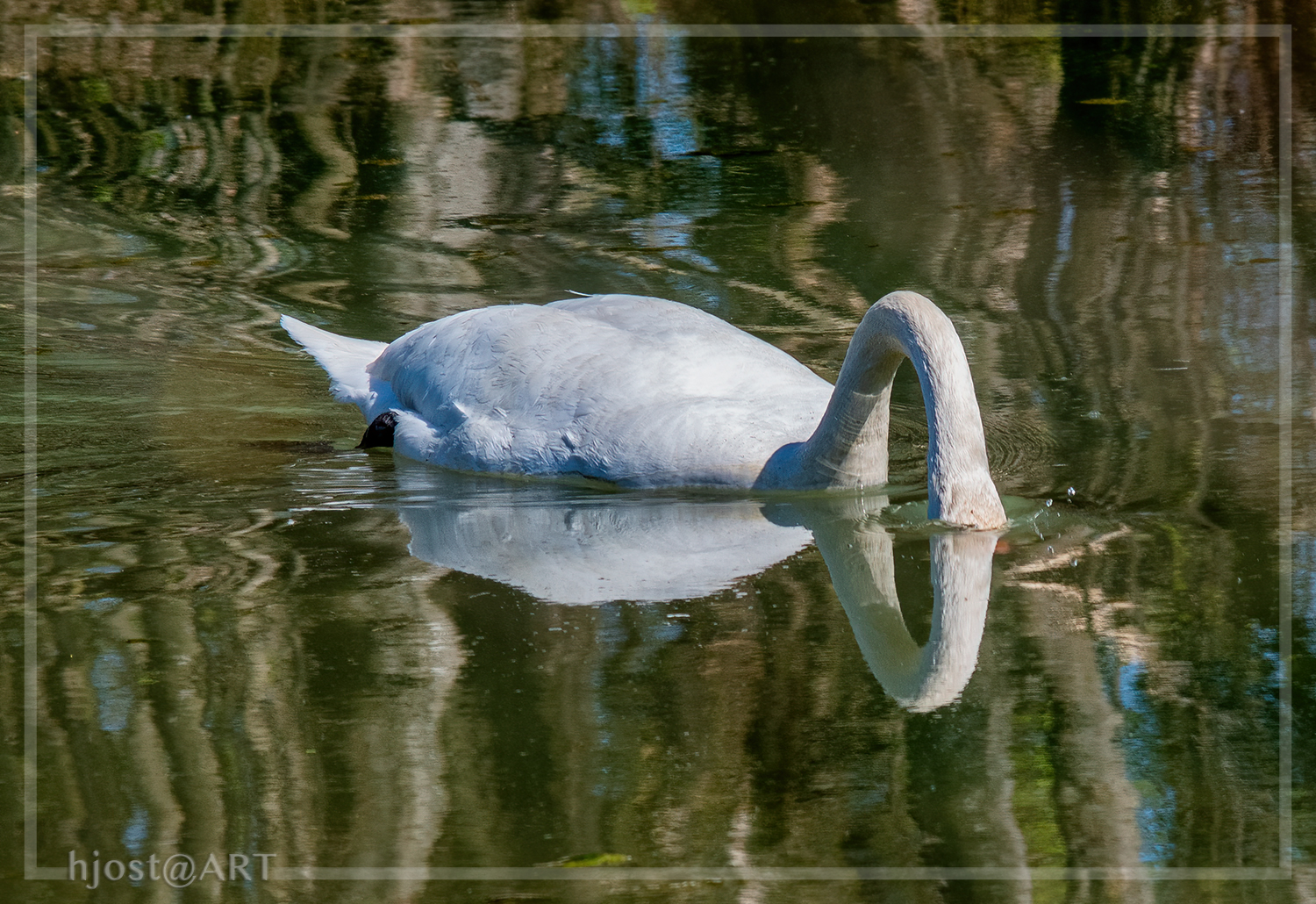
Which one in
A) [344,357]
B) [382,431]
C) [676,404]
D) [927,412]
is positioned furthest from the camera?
[344,357]

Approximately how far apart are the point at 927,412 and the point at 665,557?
3.05 ft

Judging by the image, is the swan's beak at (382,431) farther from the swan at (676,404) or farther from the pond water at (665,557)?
the pond water at (665,557)

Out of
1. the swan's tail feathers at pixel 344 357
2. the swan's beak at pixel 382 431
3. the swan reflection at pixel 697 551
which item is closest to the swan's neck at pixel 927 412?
the swan reflection at pixel 697 551

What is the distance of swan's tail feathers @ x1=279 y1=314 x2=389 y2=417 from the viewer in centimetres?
740

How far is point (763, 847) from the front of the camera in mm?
3670

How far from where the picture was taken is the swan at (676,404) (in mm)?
5504

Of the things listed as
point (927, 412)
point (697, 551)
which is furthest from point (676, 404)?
point (927, 412)

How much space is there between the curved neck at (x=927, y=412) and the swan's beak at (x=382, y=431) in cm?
180

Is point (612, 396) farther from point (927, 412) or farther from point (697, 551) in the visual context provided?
point (927, 412)

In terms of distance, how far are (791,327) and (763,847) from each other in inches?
200

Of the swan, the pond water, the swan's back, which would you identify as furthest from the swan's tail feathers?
the swan's back

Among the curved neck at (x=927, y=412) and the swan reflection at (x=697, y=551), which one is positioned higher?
the curved neck at (x=927, y=412)

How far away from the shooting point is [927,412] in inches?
215

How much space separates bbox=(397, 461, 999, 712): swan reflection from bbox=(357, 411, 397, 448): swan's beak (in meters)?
0.46
